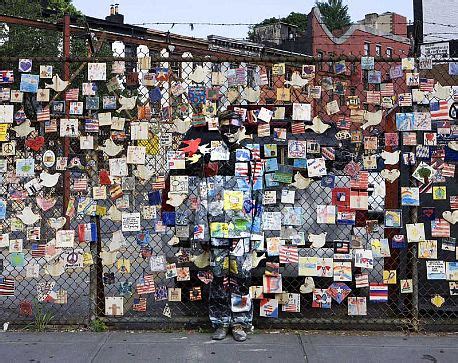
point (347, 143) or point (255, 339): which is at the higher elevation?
point (347, 143)

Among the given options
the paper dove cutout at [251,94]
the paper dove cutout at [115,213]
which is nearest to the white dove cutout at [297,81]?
the paper dove cutout at [251,94]

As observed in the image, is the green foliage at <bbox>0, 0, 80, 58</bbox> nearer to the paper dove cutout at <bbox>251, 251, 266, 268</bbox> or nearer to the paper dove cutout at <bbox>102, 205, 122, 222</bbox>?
the paper dove cutout at <bbox>102, 205, 122, 222</bbox>

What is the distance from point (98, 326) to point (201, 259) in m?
1.15

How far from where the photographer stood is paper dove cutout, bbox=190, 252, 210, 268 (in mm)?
5152

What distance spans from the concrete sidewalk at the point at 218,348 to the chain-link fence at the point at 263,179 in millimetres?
213

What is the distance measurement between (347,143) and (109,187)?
2.23 m

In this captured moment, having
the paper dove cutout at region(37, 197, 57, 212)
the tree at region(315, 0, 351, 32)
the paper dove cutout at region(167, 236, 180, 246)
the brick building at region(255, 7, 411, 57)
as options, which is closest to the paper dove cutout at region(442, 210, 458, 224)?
the paper dove cutout at region(167, 236, 180, 246)

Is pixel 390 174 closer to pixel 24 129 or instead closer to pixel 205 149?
pixel 205 149

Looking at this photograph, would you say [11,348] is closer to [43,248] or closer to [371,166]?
[43,248]

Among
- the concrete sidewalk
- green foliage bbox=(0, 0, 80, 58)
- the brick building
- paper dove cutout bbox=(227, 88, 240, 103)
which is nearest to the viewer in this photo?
the concrete sidewalk

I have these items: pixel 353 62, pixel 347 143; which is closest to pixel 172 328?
pixel 347 143

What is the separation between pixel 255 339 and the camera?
193 inches

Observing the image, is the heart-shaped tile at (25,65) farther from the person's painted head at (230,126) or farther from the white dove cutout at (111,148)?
the person's painted head at (230,126)

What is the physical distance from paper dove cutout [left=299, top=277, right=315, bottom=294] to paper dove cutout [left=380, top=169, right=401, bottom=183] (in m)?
1.15
